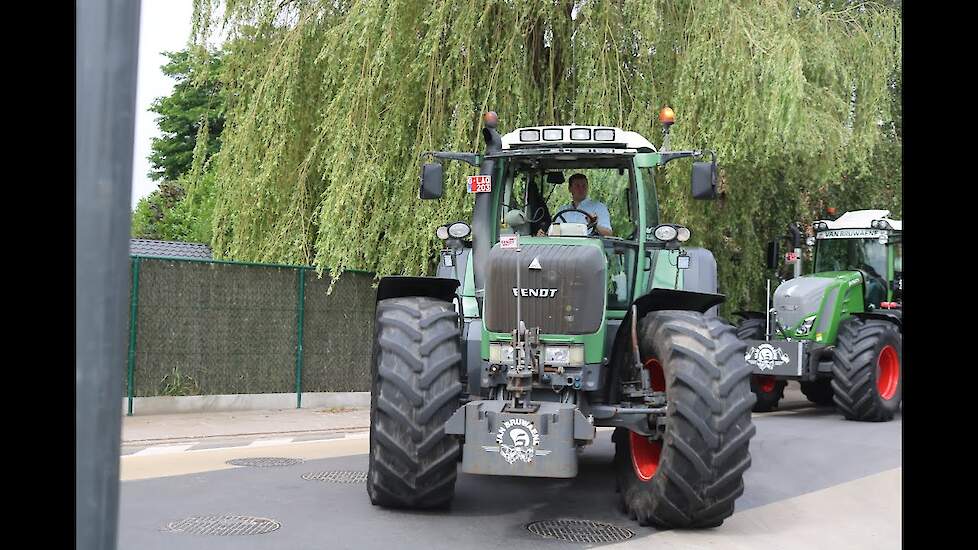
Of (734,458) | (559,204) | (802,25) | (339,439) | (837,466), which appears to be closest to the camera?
(734,458)

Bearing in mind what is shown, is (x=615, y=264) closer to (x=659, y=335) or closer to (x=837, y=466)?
(x=659, y=335)

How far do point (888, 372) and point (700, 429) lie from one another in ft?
28.1

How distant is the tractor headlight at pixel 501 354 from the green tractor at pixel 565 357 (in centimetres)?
1

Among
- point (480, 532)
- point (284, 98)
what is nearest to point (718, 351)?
point (480, 532)

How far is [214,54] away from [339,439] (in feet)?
20.2

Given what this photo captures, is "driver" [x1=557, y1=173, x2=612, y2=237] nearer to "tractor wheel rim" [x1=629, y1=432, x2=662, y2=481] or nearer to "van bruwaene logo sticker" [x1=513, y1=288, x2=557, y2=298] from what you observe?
"van bruwaene logo sticker" [x1=513, y1=288, x2=557, y2=298]

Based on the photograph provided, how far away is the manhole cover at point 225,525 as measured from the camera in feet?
19.7

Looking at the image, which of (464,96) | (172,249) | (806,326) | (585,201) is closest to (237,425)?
(464,96)

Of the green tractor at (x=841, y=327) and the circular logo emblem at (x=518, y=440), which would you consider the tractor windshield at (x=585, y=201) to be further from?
the green tractor at (x=841, y=327)

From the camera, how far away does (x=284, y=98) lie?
13078 millimetres

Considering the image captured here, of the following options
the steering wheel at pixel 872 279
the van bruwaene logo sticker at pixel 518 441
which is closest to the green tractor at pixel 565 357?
the van bruwaene logo sticker at pixel 518 441

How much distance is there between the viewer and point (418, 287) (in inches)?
283

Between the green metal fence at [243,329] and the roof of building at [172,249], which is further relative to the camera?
the roof of building at [172,249]

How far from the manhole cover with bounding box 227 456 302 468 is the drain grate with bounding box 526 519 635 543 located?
2.97 metres
